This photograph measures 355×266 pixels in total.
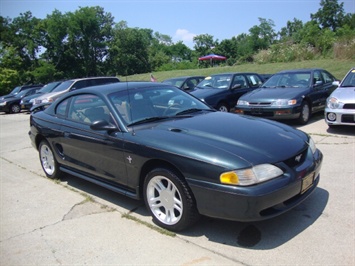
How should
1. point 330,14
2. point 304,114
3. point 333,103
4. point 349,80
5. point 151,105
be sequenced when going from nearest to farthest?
point 151,105 < point 333,103 < point 349,80 < point 304,114 < point 330,14

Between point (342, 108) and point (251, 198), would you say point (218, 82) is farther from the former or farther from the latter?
point (251, 198)

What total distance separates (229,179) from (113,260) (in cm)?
128

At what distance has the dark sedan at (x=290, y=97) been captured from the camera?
802 centimetres

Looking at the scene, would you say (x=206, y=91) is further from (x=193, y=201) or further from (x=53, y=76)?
(x=53, y=76)

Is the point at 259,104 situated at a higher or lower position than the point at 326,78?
lower

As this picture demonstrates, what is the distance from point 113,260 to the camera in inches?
117

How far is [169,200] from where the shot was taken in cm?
333

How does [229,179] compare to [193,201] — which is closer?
[229,179]

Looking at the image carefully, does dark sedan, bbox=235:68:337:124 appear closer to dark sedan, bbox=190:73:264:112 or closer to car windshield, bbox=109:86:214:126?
dark sedan, bbox=190:73:264:112

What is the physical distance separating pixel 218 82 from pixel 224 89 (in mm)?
563

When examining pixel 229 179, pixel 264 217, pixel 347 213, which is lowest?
pixel 347 213

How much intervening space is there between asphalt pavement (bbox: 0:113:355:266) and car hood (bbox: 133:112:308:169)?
768mm

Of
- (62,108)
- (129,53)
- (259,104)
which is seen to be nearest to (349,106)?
(259,104)

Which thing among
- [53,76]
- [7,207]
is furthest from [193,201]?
[53,76]
